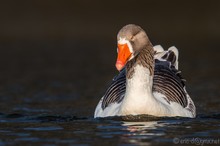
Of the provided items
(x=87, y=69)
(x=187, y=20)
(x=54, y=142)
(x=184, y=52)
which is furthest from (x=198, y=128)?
(x=187, y=20)

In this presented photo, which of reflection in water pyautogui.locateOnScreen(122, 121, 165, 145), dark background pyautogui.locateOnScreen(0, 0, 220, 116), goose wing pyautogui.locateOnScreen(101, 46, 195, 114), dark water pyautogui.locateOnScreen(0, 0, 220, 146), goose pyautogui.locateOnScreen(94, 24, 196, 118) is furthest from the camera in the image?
dark background pyautogui.locateOnScreen(0, 0, 220, 116)

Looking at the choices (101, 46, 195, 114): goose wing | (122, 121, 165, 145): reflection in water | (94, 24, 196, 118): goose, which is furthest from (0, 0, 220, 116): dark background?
(122, 121, 165, 145): reflection in water

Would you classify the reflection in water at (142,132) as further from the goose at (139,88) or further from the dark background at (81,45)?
the dark background at (81,45)

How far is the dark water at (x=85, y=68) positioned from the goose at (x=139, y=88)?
0.22 meters

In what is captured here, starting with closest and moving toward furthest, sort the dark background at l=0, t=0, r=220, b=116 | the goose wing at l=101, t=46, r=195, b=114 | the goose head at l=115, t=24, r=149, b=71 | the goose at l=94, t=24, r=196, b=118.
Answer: the goose head at l=115, t=24, r=149, b=71
the goose at l=94, t=24, r=196, b=118
the goose wing at l=101, t=46, r=195, b=114
the dark background at l=0, t=0, r=220, b=116

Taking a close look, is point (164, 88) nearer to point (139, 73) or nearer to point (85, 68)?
point (139, 73)

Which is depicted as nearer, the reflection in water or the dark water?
the reflection in water

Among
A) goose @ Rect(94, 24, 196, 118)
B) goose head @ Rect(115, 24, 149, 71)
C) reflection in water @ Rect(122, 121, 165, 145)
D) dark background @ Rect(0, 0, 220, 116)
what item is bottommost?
reflection in water @ Rect(122, 121, 165, 145)

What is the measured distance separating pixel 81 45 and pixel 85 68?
6956 millimetres

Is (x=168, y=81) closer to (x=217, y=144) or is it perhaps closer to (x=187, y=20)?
(x=217, y=144)

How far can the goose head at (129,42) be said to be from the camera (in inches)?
484

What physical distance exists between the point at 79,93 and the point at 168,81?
4.93 metres

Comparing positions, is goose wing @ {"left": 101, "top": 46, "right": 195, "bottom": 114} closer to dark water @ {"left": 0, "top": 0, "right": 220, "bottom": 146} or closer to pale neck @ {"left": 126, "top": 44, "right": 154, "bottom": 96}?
dark water @ {"left": 0, "top": 0, "right": 220, "bottom": 146}

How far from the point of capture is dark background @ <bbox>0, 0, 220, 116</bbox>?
18328 mm
